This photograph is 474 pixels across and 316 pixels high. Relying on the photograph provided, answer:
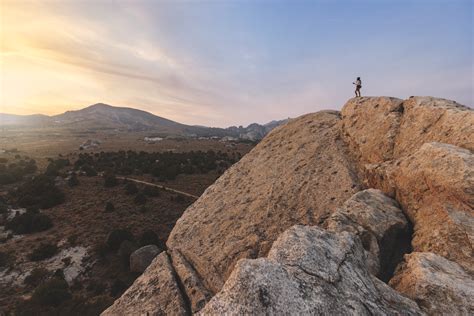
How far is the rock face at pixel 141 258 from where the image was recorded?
25875 millimetres

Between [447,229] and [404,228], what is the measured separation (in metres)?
1.64

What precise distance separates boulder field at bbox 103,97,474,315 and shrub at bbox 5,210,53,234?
27024 mm

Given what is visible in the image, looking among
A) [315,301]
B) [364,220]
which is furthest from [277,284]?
[364,220]

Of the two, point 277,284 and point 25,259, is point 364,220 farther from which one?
point 25,259

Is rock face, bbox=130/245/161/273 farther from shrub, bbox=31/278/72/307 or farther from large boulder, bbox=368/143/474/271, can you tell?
large boulder, bbox=368/143/474/271

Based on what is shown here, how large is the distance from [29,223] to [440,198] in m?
40.9

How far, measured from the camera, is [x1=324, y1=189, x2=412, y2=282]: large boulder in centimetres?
905

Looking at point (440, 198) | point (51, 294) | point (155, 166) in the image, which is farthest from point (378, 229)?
point (155, 166)

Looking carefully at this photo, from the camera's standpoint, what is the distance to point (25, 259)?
27.2 m

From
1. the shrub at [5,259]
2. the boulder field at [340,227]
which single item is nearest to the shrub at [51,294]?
the shrub at [5,259]

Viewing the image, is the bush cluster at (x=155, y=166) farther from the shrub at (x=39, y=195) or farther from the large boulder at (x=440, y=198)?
the large boulder at (x=440, y=198)

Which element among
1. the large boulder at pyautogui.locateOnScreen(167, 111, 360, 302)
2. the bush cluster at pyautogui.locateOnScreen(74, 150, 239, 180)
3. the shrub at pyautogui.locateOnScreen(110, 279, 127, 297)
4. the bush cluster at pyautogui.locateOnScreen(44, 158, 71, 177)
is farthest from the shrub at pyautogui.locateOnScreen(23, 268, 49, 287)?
the bush cluster at pyautogui.locateOnScreen(44, 158, 71, 177)

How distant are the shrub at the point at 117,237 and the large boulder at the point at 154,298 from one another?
66.8 ft

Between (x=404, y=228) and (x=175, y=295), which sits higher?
(x=404, y=228)
